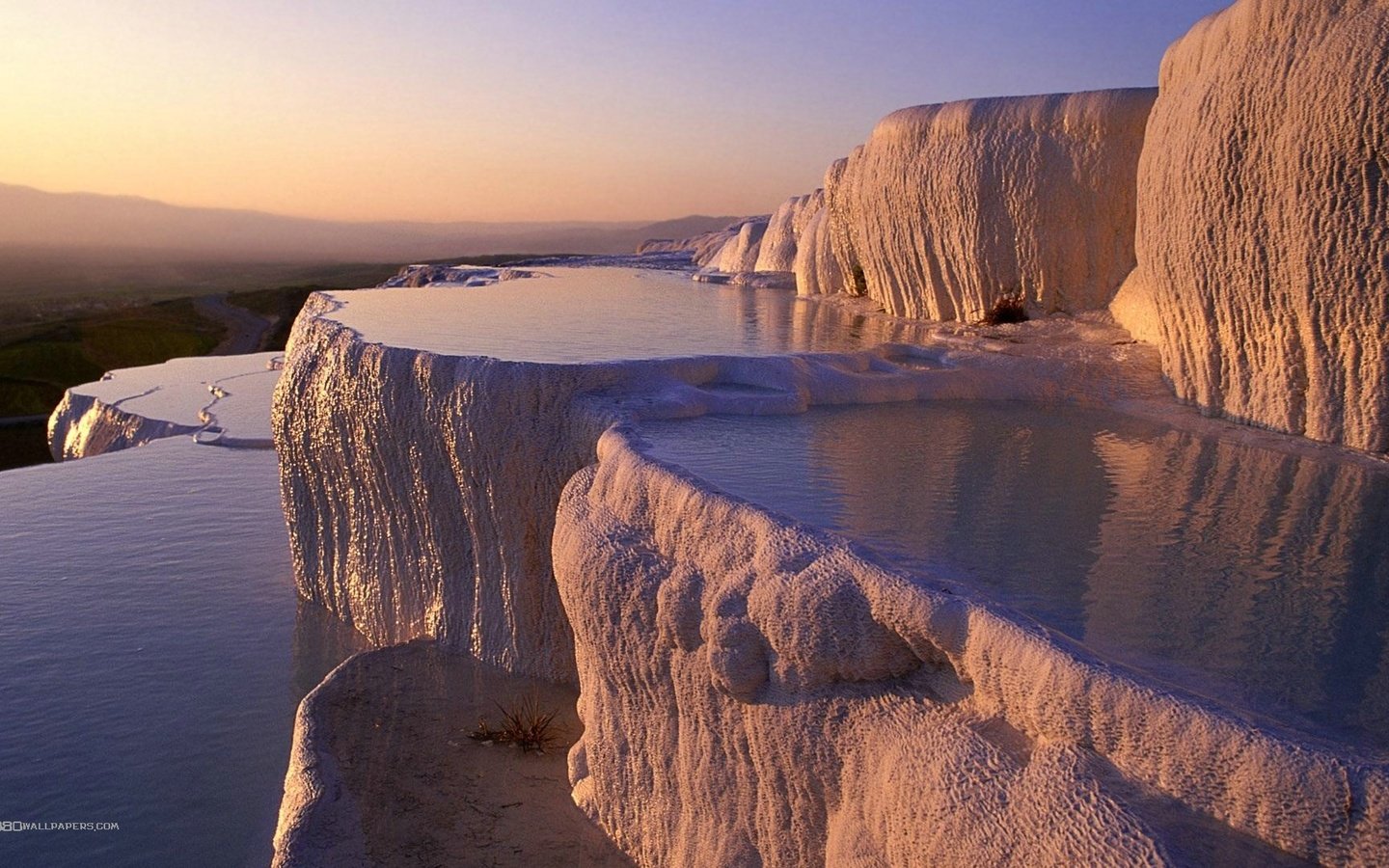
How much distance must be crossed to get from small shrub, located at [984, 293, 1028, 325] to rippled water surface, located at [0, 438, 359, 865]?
261 inches

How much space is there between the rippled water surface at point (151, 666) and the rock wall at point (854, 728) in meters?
2.41

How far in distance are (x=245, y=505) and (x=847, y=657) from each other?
→ 925 centimetres

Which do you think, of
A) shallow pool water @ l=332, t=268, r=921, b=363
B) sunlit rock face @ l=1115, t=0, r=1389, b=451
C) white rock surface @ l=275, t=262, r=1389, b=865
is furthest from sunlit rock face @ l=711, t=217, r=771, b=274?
sunlit rock face @ l=1115, t=0, r=1389, b=451

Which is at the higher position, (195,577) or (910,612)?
(910,612)

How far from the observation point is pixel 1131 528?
392 cm

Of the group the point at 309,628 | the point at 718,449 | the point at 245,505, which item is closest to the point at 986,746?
the point at 718,449

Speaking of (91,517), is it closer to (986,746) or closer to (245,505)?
(245,505)

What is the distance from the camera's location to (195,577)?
858 centimetres

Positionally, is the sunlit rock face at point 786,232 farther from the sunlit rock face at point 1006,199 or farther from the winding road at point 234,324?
the winding road at point 234,324

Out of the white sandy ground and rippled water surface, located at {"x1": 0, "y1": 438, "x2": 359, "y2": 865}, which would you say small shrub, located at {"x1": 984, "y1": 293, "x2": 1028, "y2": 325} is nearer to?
the white sandy ground

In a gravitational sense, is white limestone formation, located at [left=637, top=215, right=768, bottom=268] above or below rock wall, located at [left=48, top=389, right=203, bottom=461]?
above

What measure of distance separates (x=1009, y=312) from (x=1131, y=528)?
243 inches

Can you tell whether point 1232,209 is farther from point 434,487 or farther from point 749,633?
point 434,487

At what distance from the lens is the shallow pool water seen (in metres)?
7.64
